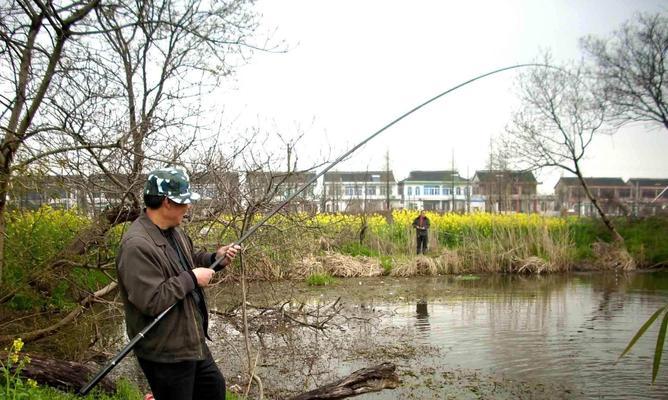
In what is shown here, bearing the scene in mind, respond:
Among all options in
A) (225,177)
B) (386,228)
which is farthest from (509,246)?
(225,177)

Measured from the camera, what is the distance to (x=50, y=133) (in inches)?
214

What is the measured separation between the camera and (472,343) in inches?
321

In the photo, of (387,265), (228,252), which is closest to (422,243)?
(387,265)

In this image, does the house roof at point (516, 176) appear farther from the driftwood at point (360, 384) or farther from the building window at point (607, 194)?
the driftwood at point (360, 384)

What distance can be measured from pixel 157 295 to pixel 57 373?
237cm

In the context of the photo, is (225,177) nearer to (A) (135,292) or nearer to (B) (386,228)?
(A) (135,292)

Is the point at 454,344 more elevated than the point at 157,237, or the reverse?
the point at 157,237

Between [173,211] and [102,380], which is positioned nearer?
[173,211]

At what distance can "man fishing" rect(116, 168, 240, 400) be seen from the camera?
2.84 m

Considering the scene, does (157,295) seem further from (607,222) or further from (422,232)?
(607,222)

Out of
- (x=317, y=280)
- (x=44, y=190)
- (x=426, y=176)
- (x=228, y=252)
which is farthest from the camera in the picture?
(x=426, y=176)

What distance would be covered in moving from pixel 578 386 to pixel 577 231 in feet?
51.1

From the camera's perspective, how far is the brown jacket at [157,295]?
2830 mm

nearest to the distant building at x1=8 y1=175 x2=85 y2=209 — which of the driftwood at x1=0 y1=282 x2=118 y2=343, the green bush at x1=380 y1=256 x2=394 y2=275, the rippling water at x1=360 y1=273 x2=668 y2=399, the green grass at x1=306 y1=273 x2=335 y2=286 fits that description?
the driftwood at x1=0 y1=282 x2=118 y2=343
